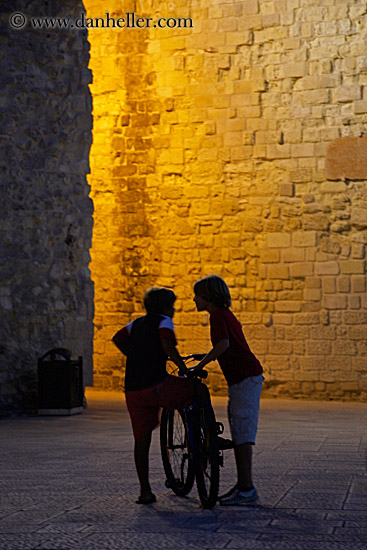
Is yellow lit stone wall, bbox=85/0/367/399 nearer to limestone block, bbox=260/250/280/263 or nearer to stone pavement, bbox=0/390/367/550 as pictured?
limestone block, bbox=260/250/280/263

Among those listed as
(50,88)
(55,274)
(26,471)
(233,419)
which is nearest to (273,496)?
(233,419)

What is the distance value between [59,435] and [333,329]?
5028 mm

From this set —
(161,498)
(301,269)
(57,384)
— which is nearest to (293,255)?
(301,269)

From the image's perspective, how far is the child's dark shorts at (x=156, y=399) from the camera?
186 inches

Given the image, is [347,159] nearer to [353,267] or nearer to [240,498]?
[353,267]

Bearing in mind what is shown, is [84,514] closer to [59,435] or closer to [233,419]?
[233,419]

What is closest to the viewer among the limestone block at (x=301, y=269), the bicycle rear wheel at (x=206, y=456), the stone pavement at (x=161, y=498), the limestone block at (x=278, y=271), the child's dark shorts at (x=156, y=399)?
the stone pavement at (x=161, y=498)

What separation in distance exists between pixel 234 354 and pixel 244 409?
0.28m

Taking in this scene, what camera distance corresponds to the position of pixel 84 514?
4375 millimetres

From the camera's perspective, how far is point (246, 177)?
12602mm

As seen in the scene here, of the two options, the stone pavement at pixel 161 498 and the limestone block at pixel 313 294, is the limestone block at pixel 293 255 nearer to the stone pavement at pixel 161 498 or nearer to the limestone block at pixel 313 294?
the limestone block at pixel 313 294

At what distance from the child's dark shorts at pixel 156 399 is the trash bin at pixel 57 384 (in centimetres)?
498

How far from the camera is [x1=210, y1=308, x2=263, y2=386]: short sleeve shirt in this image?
473cm

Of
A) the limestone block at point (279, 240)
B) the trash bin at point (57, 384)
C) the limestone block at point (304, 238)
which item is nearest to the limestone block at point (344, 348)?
the limestone block at point (304, 238)
